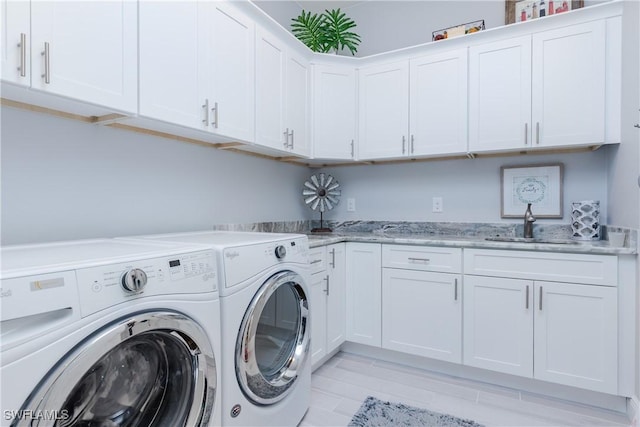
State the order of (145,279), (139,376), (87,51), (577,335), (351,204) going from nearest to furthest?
(145,279) < (139,376) < (87,51) < (577,335) < (351,204)

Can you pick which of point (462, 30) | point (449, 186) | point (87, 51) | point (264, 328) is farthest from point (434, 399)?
point (462, 30)

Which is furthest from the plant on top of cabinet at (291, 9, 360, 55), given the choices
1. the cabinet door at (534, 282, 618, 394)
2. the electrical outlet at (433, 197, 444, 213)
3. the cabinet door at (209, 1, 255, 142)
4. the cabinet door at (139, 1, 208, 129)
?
the cabinet door at (534, 282, 618, 394)

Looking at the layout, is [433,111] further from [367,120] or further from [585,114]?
[585,114]

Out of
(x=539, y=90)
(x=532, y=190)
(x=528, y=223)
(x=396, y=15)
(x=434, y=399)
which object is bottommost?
(x=434, y=399)

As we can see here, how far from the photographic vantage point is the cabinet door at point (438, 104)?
2.39m

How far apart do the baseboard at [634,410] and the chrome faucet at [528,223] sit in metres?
1.02

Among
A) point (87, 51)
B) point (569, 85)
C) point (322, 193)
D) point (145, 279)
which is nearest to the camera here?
point (145, 279)

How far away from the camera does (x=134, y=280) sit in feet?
3.00

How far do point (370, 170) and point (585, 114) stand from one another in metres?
1.57

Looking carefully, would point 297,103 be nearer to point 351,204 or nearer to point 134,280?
point 351,204

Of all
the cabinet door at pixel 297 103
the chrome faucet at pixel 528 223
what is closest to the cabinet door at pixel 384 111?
the cabinet door at pixel 297 103

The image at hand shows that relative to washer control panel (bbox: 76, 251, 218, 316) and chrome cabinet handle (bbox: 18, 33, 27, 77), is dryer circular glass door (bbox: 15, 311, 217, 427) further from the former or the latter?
chrome cabinet handle (bbox: 18, 33, 27, 77)

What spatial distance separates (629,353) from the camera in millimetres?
1740

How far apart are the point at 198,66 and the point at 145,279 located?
3.81 feet
